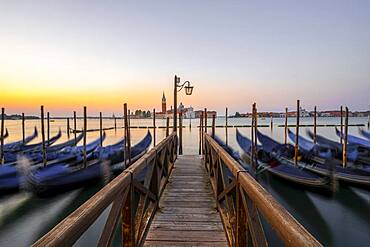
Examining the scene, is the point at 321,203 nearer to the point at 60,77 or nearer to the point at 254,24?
the point at 254,24

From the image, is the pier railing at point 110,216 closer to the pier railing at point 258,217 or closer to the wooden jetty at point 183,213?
the wooden jetty at point 183,213

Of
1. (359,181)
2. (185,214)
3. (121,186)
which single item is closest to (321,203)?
(359,181)

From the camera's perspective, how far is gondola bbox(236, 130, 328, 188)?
6.63 metres

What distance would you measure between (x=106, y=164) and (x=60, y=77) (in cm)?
794

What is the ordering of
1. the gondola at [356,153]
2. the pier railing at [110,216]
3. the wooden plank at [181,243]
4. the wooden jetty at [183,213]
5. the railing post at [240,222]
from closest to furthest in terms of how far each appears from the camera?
the pier railing at [110,216] → the wooden jetty at [183,213] → the railing post at [240,222] → the wooden plank at [181,243] → the gondola at [356,153]

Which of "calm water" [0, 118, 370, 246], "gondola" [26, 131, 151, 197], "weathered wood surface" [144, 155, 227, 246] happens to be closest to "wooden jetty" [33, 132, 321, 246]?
"weathered wood surface" [144, 155, 227, 246]

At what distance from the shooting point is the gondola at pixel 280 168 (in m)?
6.63

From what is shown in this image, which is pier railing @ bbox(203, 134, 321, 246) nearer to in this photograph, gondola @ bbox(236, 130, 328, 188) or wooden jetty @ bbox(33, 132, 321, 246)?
wooden jetty @ bbox(33, 132, 321, 246)

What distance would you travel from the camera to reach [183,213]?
331cm

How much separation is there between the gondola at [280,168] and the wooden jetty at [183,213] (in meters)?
3.08

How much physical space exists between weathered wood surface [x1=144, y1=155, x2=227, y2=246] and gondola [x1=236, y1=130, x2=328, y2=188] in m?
3.21

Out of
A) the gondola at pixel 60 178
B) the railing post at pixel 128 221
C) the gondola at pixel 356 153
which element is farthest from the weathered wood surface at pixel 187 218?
the gondola at pixel 356 153

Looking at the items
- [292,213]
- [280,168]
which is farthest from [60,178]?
[280,168]

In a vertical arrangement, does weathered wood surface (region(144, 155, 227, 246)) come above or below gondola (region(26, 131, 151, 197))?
above
